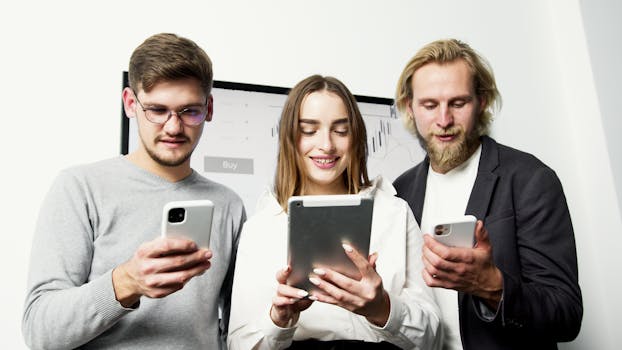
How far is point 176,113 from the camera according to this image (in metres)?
1.50

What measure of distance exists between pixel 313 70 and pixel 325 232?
5.31 feet

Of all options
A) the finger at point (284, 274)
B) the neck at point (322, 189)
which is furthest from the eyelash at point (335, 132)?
the finger at point (284, 274)

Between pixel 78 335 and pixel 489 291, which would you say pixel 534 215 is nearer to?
pixel 489 291

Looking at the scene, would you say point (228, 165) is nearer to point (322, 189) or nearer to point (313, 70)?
point (313, 70)

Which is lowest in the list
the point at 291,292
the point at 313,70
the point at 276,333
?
the point at 276,333

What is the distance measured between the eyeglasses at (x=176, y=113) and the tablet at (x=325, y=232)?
1.67 feet

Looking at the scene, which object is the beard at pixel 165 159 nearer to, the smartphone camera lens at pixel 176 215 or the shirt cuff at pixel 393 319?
the smartphone camera lens at pixel 176 215

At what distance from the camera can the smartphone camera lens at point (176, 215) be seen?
1148 mm

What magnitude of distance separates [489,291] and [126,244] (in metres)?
0.97

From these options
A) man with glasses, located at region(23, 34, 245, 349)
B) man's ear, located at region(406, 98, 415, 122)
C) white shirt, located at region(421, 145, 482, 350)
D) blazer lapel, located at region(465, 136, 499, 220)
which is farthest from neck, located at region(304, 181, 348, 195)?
man's ear, located at region(406, 98, 415, 122)

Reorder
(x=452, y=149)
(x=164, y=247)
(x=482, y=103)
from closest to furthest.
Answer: (x=164, y=247) → (x=452, y=149) → (x=482, y=103)

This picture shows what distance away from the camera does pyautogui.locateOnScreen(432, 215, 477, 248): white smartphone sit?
1.27m

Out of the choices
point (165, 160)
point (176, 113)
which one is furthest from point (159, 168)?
point (176, 113)

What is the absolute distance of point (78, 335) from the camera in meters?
1.23
